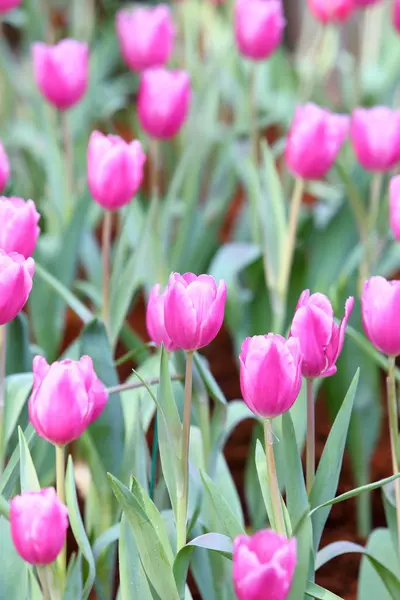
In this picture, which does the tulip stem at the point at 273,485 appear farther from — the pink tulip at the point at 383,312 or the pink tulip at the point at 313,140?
the pink tulip at the point at 313,140

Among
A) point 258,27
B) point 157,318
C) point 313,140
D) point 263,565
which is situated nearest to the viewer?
point 263,565

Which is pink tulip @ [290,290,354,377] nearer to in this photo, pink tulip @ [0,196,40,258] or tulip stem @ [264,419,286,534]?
tulip stem @ [264,419,286,534]

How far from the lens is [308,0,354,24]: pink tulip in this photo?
1.42 m

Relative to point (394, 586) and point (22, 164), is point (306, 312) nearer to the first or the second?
point (394, 586)

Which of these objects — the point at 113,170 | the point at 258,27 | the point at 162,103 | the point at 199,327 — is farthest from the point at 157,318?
the point at 258,27

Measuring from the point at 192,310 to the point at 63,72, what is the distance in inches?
27.6

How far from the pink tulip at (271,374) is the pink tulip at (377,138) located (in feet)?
1.79

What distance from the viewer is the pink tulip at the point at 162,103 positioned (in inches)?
46.5

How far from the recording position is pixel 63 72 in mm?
1229

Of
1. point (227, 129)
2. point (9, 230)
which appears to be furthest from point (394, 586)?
point (227, 129)

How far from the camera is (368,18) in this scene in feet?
5.82

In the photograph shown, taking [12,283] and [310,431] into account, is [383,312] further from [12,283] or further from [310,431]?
[12,283]

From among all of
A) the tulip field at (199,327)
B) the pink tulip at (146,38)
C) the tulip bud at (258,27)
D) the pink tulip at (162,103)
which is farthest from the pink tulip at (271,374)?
the pink tulip at (146,38)

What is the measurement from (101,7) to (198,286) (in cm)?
256
